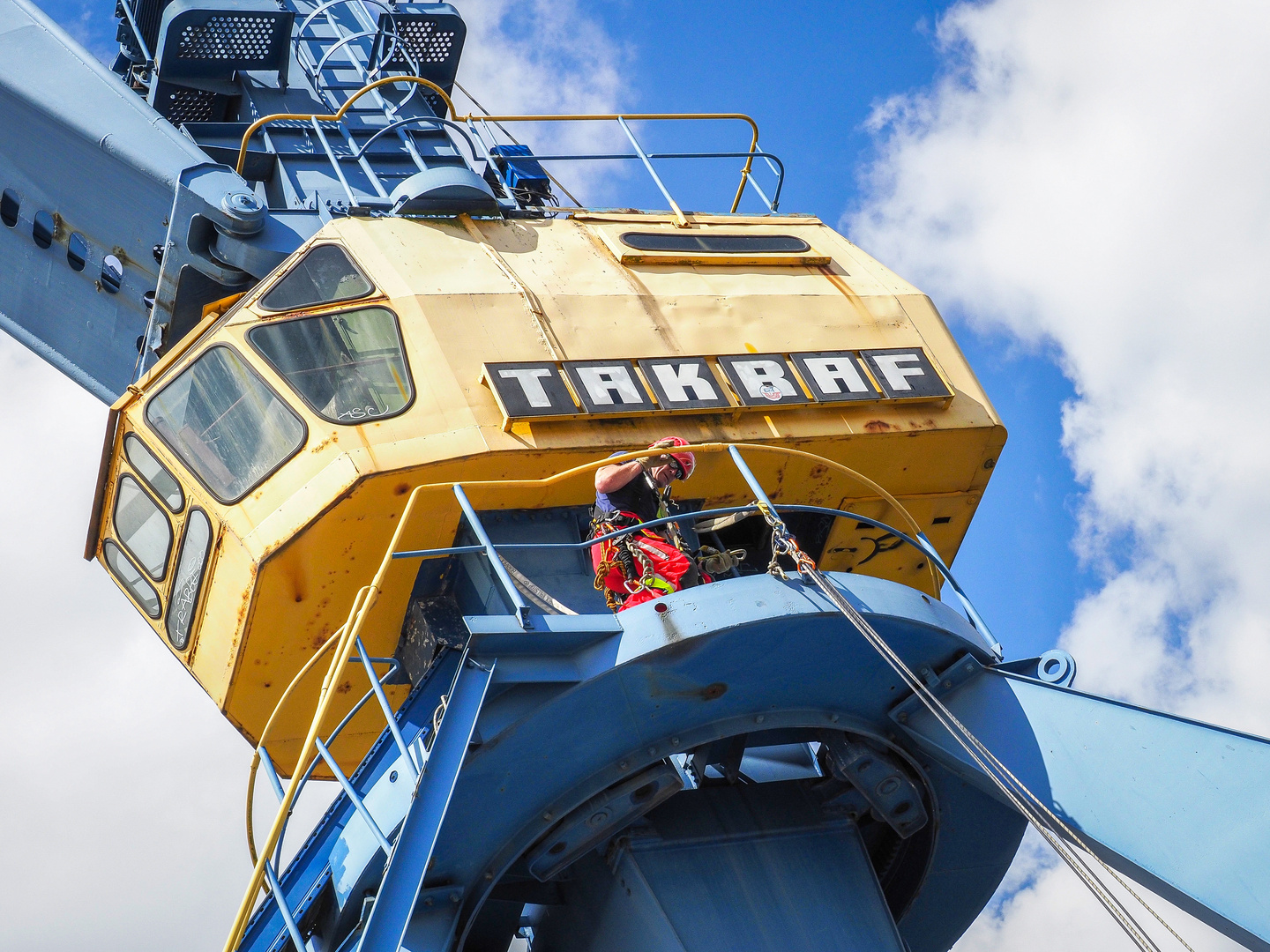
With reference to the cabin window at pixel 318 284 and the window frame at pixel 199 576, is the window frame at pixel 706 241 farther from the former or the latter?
the window frame at pixel 199 576

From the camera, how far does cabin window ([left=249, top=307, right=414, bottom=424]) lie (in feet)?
32.7

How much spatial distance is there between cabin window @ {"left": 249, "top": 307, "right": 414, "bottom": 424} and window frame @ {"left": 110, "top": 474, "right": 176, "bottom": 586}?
1.45 m

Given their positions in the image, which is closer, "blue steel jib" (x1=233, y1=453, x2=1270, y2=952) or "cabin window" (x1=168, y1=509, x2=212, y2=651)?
"blue steel jib" (x1=233, y1=453, x2=1270, y2=952)

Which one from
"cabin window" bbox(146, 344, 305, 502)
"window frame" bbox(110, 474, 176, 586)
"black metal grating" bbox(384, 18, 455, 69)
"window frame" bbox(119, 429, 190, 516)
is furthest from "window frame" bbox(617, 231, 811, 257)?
"black metal grating" bbox(384, 18, 455, 69)

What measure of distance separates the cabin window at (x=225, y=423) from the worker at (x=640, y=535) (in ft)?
6.99

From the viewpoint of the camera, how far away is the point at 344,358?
33.8 ft

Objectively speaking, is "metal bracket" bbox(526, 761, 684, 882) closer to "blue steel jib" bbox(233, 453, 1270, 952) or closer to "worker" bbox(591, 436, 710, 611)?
"blue steel jib" bbox(233, 453, 1270, 952)

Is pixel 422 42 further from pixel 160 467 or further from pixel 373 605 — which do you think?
pixel 373 605

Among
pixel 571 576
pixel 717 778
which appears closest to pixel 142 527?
pixel 571 576

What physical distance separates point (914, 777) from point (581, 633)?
→ 302 centimetres

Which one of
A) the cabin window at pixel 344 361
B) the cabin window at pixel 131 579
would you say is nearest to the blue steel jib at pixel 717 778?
the cabin window at pixel 344 361

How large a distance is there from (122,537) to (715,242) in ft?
17.6

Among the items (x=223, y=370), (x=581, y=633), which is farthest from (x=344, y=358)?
(x=581, y=633)

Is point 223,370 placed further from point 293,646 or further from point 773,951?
point 773,951
